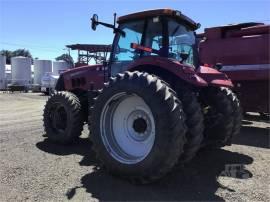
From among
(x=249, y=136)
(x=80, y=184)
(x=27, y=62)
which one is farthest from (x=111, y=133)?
(x=27, y=62)

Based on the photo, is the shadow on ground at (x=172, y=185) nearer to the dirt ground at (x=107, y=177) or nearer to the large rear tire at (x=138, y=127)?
the dirt ground at (x=107, y=177)

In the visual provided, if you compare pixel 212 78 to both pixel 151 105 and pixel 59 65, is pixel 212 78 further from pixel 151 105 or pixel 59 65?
pixel 59 65

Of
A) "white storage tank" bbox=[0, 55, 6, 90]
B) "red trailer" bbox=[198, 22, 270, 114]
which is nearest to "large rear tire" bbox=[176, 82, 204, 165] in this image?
"red trailer" bbox=[198, 22, 270, 114]

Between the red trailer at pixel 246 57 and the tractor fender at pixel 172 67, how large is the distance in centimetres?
454

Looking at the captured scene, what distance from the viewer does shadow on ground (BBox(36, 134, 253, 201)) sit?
4605mm

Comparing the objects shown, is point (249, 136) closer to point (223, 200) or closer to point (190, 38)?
point (190, 38)

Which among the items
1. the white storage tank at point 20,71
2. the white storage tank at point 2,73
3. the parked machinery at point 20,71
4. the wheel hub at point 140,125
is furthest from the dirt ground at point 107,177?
the white storage tank at point 20,71

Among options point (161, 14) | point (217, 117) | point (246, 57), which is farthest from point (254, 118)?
point (161, 14)

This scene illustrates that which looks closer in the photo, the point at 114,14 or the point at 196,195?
the point at 196,195

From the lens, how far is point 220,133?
6406 millimetres

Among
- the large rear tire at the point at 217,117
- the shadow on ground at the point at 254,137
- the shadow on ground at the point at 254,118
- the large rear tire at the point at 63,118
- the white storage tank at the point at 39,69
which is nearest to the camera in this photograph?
the large rear tire at the point at 217,117

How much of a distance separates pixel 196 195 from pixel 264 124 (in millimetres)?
7163

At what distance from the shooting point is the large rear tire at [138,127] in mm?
4695

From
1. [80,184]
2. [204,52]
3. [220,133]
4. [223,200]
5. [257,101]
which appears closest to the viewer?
[223,200]
